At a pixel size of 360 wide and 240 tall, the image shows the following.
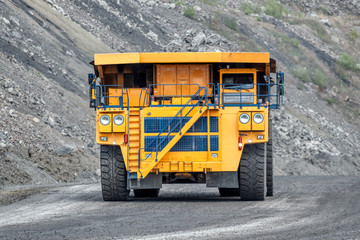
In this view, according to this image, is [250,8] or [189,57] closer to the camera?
[189,57]

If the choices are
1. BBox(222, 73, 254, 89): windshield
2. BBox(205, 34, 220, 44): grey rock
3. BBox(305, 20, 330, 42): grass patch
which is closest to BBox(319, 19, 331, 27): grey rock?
BBox(305, 20, 330, 42): grass patch

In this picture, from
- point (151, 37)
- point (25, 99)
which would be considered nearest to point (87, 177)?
point (25, 99)

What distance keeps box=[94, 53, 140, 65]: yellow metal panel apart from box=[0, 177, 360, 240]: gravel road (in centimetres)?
313

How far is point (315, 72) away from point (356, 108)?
422cm

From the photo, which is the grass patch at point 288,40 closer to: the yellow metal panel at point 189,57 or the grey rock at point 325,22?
the grey rock at point 325,22

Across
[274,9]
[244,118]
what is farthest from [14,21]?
[274,9]

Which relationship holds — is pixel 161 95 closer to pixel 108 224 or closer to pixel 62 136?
pixel 108 224

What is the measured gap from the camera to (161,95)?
18547 millimetres

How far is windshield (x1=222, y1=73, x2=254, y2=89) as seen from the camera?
1858 centimetres

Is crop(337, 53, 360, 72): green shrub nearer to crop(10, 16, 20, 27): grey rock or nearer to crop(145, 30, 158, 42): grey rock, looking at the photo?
crop(145, 30, 158, 42): grey rock

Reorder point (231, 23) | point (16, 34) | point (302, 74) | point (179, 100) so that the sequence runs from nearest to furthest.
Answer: point (179, 100), point (16, 34), point (302, 74), point (231, 23)

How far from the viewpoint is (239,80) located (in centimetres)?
1870

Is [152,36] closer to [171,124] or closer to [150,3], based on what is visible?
[150,3]

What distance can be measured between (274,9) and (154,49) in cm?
2473
